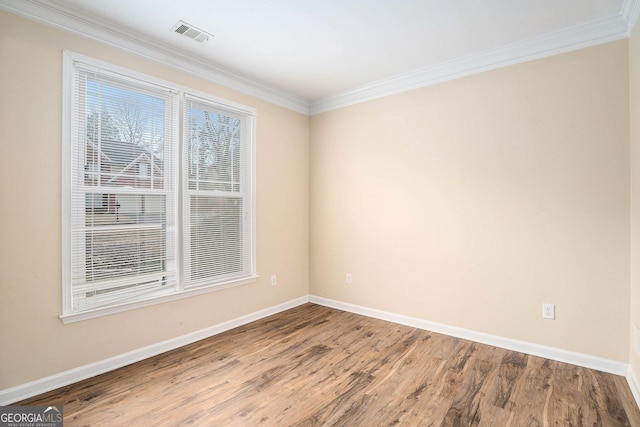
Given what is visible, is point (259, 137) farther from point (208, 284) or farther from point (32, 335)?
point (32, 335)

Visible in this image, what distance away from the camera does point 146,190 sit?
2756mm

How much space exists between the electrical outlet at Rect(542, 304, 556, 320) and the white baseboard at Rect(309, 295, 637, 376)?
265 mm

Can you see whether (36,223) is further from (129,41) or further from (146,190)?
(129,41)

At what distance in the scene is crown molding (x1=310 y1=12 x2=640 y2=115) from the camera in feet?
8.04

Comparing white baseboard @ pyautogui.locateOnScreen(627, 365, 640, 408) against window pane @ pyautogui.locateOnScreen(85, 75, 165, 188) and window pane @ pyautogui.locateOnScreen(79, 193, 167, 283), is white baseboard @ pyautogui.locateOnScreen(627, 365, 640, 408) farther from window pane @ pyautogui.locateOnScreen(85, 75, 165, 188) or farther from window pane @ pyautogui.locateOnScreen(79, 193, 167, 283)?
window pane @ pyautogui.locateOnScreen(85, 75, 165, 188)

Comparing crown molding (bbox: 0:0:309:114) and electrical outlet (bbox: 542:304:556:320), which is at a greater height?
crown molding (bbox: 0:0:309:114)

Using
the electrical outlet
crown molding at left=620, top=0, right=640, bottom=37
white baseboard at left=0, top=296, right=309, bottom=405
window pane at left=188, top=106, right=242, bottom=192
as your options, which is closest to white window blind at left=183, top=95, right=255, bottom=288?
window pane at left=188, top=106, right=242, bottom=192

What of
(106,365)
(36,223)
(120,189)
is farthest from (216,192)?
(106,365)

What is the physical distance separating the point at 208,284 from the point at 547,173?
132 inches

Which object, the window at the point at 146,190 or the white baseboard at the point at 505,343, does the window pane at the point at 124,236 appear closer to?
the window at the point at 146,190

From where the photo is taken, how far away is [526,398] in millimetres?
2154

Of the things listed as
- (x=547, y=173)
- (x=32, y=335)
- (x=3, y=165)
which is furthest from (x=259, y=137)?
(x=547, y=173)

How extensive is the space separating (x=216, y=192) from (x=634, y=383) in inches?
150

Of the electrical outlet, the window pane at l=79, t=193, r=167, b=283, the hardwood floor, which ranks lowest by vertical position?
the hardwood floor
